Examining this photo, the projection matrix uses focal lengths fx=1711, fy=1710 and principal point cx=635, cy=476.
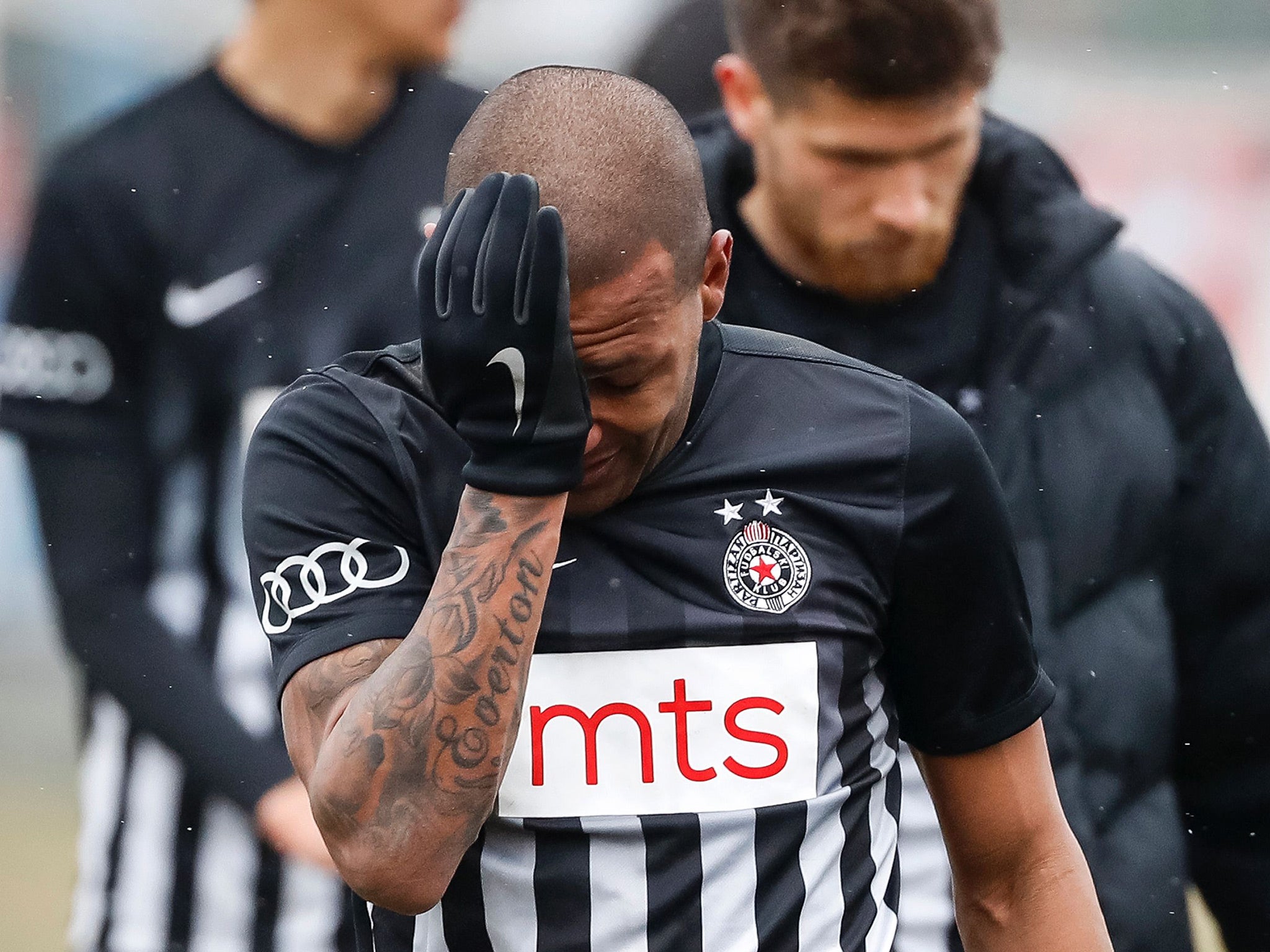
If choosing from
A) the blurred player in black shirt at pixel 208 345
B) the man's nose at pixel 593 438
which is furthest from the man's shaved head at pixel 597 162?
the blurred player in black shirt at pixel 208 345

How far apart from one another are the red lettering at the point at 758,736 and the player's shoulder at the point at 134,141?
1841 millimetres

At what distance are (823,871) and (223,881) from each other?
5.65 feet

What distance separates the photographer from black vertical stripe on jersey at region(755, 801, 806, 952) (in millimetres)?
1683

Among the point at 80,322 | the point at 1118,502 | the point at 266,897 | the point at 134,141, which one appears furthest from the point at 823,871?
the point at 134,141

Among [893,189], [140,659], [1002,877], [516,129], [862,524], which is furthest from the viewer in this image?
[140,659]

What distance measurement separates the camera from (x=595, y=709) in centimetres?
169

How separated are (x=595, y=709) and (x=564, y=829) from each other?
4.7 inches

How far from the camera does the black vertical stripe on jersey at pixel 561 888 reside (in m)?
1.65

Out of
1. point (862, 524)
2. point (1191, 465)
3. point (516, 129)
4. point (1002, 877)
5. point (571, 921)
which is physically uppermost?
point (516, 129)

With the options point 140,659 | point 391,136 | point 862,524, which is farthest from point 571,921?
point 391,136

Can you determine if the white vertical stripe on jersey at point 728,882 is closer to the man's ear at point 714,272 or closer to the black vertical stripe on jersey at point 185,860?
the man's ear at point 714,272

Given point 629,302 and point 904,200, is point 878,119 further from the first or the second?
point 629,302

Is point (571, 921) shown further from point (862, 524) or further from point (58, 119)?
point (58, 119)

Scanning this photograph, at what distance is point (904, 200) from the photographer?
9.25 ft
